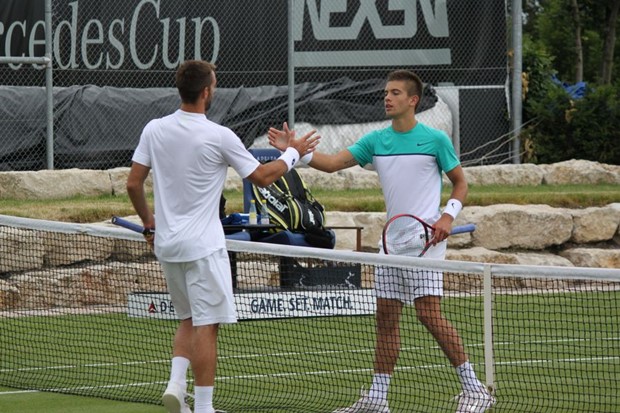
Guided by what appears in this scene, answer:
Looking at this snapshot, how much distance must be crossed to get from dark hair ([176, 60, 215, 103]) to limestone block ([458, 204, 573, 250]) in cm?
850

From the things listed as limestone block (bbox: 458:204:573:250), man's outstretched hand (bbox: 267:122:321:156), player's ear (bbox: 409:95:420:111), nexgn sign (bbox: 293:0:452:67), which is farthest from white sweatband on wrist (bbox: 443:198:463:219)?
nexgn sign (bbox: 293:0:452:67)

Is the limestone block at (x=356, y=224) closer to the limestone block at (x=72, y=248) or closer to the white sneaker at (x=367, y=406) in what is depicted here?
the limestone block at (x=72, y=248)

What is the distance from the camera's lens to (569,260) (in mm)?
15641

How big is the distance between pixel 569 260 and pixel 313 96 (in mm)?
3739

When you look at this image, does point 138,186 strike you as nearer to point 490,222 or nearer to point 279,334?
point 279,334

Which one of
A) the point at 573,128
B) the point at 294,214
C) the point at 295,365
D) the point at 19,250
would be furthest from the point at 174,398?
the point at 573,128

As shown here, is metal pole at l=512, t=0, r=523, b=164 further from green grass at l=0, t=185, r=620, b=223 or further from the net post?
the net post

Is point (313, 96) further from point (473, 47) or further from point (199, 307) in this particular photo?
point (199, 307)

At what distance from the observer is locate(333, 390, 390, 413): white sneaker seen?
7.62 metres

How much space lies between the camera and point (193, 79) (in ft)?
22.7

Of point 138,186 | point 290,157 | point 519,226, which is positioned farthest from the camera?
point 519,226

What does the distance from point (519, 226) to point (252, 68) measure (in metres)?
4.15

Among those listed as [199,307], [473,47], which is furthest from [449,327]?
[473,47]

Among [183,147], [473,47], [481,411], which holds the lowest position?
[481,411]
